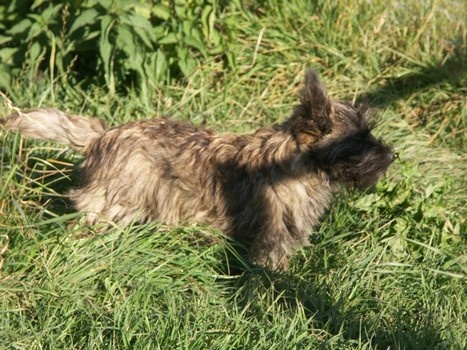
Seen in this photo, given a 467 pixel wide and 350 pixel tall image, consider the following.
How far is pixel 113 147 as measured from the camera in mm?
5699

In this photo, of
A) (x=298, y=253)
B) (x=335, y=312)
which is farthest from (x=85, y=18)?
(x=335, y=312)

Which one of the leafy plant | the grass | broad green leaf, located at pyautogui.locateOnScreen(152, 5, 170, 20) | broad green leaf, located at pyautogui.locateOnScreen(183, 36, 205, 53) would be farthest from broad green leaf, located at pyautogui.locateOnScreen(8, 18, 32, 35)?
broad green leaf, located at pyautogui.locateOnScreen(183, 36, 205, 53)

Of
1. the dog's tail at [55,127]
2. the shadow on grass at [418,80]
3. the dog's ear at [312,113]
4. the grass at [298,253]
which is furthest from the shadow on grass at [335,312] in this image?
the shadow on grass at [418,80]

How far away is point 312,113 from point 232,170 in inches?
26.4

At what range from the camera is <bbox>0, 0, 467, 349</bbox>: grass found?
4.79 m

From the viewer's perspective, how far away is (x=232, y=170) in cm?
579

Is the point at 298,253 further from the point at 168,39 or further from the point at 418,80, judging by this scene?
the point at 418,80

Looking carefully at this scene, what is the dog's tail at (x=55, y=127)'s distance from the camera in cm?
573

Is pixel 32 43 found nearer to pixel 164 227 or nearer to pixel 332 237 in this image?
pixel 164 227

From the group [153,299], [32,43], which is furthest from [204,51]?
[153,299]

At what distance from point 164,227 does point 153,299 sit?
30.5 inches

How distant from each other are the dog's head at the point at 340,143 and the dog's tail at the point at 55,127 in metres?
1.36

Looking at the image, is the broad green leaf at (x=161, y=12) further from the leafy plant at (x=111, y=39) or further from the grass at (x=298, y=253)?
the grass at (x=298, y=253)

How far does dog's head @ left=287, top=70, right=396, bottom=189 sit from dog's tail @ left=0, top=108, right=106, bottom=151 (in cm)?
136
